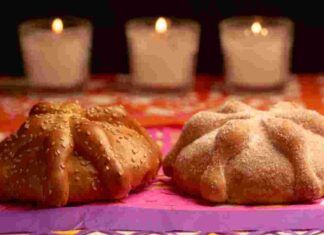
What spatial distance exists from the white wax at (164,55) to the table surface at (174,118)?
0.12 ft

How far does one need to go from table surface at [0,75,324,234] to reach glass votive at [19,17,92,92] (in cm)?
3

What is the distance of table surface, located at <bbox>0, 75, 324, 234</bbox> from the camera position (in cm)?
114

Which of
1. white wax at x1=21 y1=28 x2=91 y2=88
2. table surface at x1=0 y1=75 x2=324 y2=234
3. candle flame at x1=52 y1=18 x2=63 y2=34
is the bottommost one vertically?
table surface at x1=0 y1=75 x2=324 y2=234

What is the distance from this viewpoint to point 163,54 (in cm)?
184

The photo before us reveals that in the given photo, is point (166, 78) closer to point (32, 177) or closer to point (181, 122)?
point (181, 122)

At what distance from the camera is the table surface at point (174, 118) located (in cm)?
114

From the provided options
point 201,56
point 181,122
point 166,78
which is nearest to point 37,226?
point 181,122

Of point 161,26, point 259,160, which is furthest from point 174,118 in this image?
point 259,160

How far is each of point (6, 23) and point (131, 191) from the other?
100 centimetres

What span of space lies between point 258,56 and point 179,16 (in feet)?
1.10

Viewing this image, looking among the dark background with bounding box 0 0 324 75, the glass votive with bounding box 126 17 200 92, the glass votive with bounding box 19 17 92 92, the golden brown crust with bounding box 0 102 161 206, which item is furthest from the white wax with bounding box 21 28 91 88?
the golden brown crust with bounding box 0 102 161 206

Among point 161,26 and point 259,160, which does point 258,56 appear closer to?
point 161,26

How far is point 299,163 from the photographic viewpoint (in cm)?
120

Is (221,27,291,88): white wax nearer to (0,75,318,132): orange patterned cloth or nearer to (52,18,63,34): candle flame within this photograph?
(0,75,318,132): orange patterned cloth
